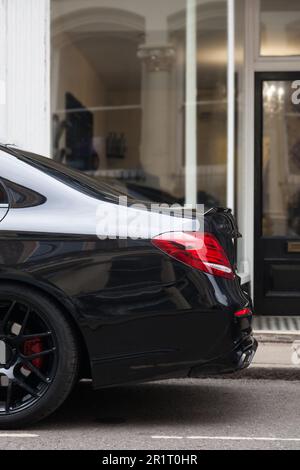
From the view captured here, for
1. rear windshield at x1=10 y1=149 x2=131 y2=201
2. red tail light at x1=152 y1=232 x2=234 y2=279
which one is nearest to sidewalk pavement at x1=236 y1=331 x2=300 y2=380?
red tail light at x1=152 y1=232 x2=234 y2=279

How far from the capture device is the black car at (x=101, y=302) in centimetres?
516

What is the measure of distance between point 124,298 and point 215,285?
21.5 inches

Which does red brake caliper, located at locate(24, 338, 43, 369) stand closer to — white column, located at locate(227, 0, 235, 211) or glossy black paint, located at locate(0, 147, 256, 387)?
glossy black paint, located at locate(0, 147, 256, 387)

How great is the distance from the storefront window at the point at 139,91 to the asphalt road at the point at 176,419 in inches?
121

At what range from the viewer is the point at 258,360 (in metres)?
7.29

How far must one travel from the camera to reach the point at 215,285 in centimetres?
527

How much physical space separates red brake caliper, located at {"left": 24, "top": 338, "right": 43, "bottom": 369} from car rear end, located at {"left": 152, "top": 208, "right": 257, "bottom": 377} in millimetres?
897

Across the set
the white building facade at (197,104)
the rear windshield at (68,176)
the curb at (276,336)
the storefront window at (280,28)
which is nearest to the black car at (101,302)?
the rear windshield at (68,176)

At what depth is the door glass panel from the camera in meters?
9.38

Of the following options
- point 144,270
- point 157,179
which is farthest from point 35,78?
point 144,270

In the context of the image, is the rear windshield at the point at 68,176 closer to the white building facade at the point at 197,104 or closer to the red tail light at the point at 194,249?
the red tail light at the point at 194,249
